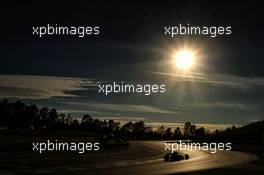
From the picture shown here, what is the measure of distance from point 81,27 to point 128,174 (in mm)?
25444

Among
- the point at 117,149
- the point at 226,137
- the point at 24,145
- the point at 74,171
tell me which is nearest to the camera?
the point at 226,137

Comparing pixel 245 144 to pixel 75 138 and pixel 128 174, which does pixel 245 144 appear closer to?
pixel 128 174

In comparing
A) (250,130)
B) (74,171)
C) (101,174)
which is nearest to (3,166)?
(74,171)

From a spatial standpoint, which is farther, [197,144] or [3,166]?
[3,166]

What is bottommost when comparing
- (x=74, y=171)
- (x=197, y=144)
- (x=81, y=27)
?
(x=74, y=171)

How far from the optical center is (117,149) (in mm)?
101312

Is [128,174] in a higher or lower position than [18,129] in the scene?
lower

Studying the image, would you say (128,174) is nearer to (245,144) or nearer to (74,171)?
(74,171)

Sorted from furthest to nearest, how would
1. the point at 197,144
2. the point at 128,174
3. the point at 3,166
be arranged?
the point at 3,166 → the point at 128,174 → the point at 197,144

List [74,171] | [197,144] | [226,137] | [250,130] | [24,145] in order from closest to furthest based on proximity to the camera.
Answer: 1. [197,144]
2. [226,137]
3. [74,171]
4. [24,145]
5. [250,130]

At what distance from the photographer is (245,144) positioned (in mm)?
139125

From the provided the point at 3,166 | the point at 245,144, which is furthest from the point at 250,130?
the point at 3,166

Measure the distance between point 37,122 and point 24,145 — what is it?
61592 mm

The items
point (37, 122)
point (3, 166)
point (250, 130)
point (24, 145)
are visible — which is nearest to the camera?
point (37, 122)
